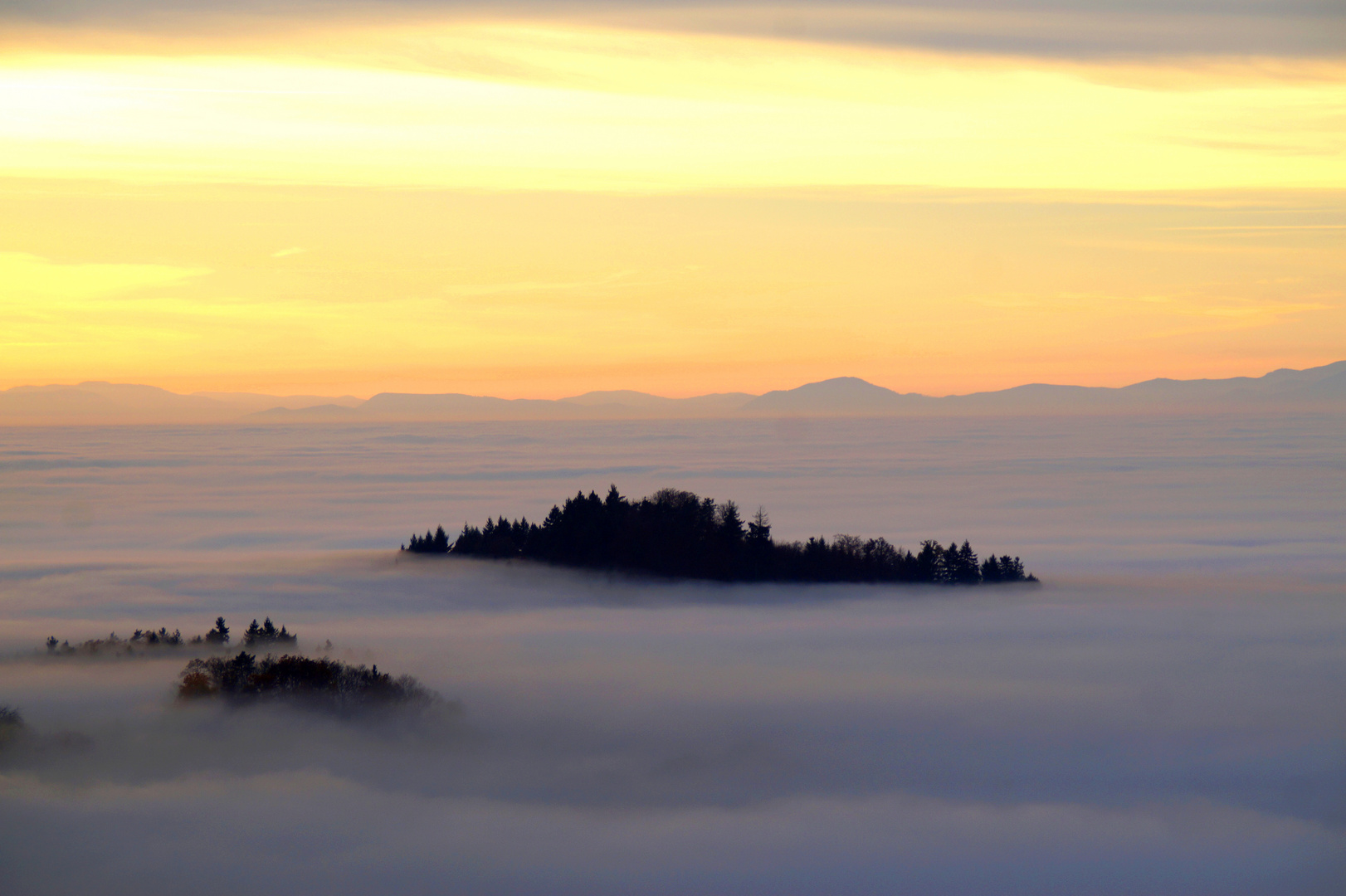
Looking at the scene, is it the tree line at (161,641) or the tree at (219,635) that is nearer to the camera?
the tree line at (161,641)

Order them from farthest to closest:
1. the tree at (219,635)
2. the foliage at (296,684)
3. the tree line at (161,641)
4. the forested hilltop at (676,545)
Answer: the forested hilltop at (676,545), the tree at (219,635), the tree line at (161,641), the foliage at (296,684)

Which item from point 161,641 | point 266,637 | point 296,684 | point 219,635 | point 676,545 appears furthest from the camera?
point 676,545

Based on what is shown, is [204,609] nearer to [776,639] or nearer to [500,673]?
[500,673]

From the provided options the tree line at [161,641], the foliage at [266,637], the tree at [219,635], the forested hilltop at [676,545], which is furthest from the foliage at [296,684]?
the forested hilltop at [676,545]

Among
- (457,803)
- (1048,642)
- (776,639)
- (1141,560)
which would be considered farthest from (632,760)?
(1141,560)

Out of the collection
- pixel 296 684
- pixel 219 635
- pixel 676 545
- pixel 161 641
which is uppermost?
pixel 676 545

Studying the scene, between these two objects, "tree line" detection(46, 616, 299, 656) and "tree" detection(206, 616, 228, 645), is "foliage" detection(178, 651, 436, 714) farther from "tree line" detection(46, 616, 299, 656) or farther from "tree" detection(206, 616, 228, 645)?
"tree line" detection(46, 616, 299, 656)

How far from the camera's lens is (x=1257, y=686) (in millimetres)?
105875

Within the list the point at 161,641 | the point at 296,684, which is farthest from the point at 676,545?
the point at 161,641

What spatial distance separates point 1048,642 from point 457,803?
6407 centimetres

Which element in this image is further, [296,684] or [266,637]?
[266,637]

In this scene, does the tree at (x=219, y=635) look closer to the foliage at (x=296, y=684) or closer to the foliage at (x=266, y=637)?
the foliage at (x=266, y=637)

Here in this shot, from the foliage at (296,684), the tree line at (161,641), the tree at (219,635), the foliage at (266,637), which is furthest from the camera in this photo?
the tree at (219,635)

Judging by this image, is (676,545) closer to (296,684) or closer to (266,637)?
(266,637)
